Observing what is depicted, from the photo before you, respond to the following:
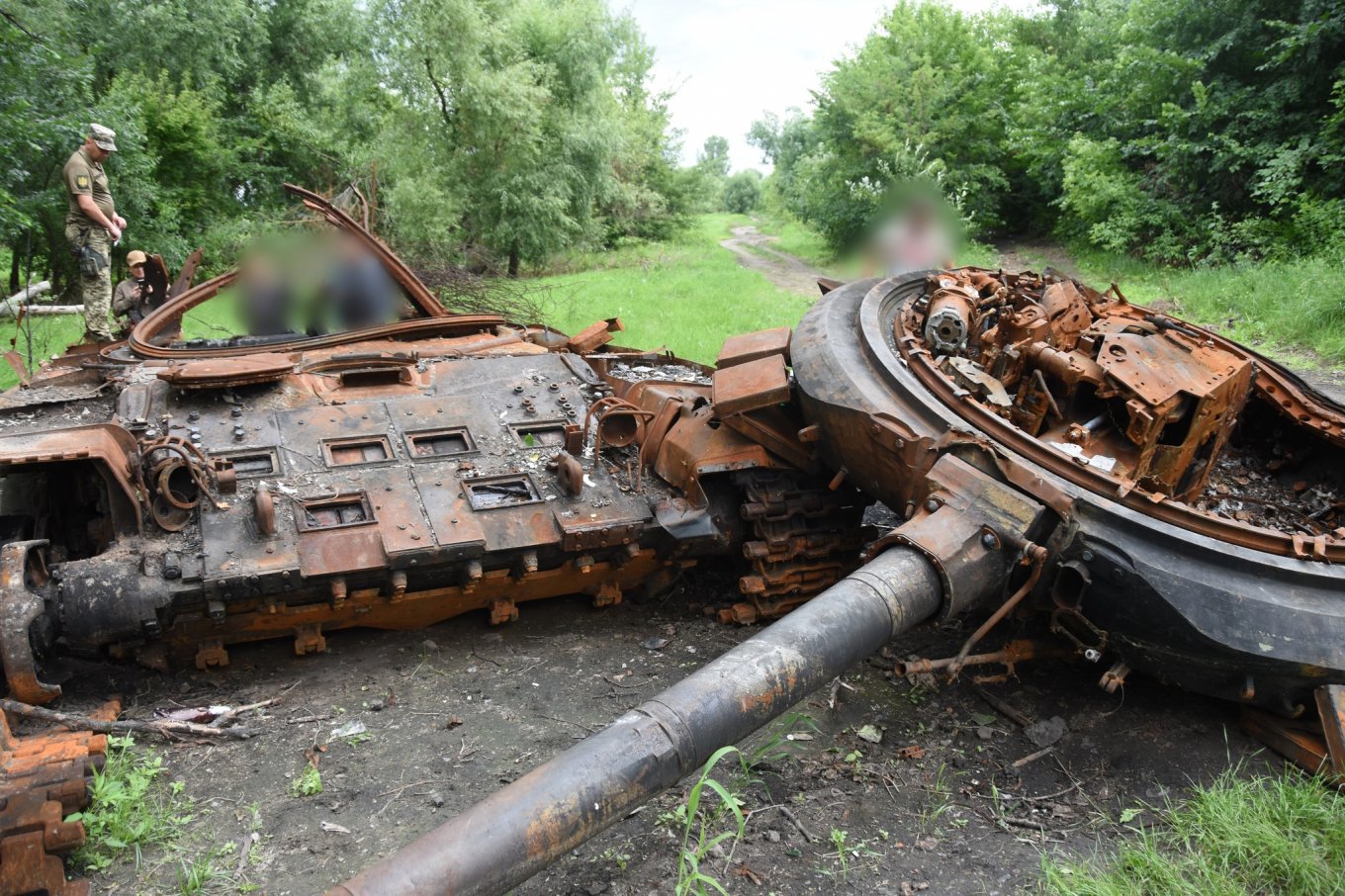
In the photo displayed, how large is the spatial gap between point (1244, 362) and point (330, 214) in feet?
17.8

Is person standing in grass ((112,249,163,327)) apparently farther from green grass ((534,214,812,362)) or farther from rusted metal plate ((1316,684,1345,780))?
rusted metal plate ((1316,684,1345,780))

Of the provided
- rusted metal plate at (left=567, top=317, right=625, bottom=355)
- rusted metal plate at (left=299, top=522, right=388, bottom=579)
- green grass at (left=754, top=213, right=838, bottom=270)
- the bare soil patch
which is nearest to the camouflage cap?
rusted metal plate at (left=567, top=317, right=625, bottom=355)

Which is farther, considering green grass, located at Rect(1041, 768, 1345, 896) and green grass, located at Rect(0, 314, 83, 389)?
green grass, located at Rect(0, 314, 83, 389)

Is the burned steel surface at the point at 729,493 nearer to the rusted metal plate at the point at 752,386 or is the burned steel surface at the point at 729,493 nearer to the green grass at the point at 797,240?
the rusted metal plate at the point at 752,386

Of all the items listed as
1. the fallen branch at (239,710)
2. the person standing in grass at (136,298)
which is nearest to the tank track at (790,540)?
the fallen branch at (239,710)

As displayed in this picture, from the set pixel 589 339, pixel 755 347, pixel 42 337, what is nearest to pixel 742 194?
pixel 42 337

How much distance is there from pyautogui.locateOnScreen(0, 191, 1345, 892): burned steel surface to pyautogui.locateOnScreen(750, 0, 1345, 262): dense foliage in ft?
16.1

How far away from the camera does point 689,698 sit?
3.02 metres

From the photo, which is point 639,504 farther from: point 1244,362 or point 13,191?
point 13,191

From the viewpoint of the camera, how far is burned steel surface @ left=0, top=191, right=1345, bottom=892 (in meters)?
3.73

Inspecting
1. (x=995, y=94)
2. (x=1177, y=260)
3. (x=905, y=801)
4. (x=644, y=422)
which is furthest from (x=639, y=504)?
(x=995, y=94)

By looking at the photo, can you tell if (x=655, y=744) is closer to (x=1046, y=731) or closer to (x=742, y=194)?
(x=1046, y=731)

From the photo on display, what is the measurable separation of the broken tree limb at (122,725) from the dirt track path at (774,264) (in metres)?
11.7

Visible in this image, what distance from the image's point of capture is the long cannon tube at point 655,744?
2.42m
